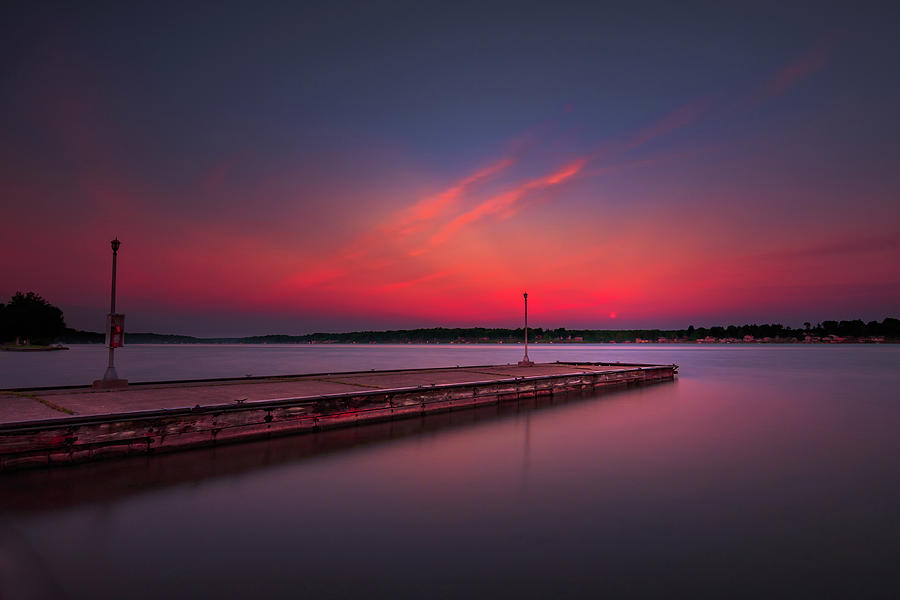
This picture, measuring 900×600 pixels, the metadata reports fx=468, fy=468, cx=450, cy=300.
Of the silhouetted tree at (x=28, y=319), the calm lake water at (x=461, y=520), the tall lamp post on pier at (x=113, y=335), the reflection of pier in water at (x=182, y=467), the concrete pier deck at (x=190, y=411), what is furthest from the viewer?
the silhouetted tree at (x=28, y=319)

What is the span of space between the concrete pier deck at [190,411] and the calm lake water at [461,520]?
58cm

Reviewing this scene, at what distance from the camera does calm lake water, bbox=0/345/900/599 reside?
6072mm

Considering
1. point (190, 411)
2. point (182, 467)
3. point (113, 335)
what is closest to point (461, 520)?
point (182, 467)

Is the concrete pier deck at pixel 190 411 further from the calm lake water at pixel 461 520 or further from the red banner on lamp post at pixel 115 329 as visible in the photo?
the red banner on lamp post at pixel 115 329

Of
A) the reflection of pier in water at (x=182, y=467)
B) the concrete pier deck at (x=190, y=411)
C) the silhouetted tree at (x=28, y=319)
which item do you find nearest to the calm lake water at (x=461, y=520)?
the reflection of pier in water at (x=182, y=467)

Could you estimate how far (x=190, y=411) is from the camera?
1266cm

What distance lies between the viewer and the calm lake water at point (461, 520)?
19.9 feet

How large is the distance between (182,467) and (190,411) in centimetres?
200

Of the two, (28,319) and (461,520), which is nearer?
(461,520)

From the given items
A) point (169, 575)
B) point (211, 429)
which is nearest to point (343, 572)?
point (169, 575)

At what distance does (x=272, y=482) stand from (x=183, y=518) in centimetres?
222

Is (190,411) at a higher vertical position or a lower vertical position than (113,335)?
lower

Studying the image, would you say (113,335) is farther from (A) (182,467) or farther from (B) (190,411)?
(A) (182,467)

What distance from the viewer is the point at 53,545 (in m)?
6.92
